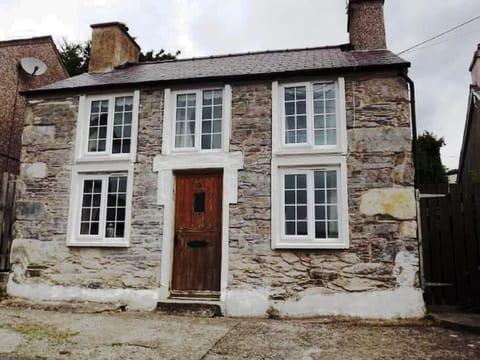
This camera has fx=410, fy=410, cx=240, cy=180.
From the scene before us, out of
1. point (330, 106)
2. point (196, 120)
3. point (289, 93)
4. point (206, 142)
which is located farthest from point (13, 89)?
point (330, 106)

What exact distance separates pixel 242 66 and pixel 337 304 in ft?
16.8

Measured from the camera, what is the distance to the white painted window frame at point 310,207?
6.93m

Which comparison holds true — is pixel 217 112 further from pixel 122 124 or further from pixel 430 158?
pixel 430 158

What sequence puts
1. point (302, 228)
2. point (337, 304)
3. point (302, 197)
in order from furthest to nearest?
1. point (302, 197)
2. point (302, 228)
3. point (337, 304)

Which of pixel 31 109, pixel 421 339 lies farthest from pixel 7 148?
pixel 421 339

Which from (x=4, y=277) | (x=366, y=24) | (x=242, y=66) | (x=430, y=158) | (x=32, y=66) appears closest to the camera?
(x=4, y=277)

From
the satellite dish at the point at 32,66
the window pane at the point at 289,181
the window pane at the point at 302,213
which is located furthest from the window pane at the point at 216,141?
the satellite dish at the point at 32,66

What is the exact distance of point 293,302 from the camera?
6859mm

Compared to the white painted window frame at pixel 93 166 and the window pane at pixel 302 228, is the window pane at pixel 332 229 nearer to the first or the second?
the window pane at pixel 302 228

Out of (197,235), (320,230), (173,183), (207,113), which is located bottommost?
(197,235)

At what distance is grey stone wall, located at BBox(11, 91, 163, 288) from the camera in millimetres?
7516

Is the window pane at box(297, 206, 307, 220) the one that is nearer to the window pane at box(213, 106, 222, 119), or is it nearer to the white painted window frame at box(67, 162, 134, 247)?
the window pane at box(213, 106, 222, 119)

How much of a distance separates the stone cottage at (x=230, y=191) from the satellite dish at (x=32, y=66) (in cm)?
405

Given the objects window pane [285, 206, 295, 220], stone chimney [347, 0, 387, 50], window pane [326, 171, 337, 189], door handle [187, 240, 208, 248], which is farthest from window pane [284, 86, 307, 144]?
stone chimney [347, 0, 387, 50]
